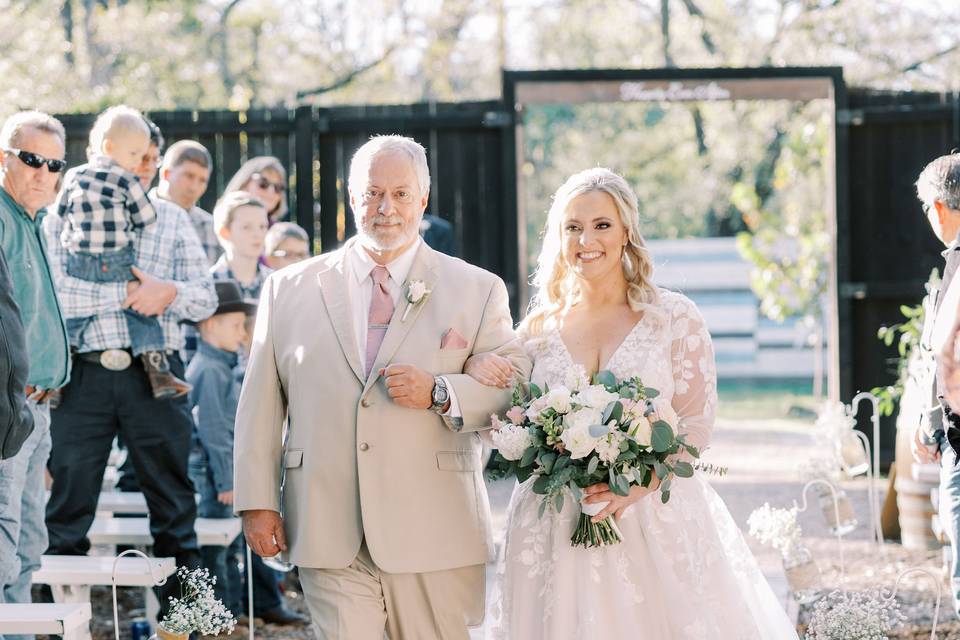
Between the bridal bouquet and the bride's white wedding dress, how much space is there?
188 millimetres

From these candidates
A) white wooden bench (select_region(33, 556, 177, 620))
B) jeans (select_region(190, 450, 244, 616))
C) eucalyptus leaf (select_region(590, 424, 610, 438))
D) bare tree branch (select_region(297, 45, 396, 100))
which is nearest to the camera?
eucalyptus leaf (select_region(590, 424, 610, 438))

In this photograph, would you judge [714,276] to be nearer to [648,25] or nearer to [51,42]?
[648,25]

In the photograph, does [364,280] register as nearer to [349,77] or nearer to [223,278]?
[223,278]

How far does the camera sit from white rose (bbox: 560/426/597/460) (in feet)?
13.0

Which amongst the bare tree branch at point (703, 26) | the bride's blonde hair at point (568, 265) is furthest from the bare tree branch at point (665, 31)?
the bride's blonde hair at point (568, 265)

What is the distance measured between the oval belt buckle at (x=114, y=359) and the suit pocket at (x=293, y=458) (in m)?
1.79

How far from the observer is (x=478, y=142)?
1079cm

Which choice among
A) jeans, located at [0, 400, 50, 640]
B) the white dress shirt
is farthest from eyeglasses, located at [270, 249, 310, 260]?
the white dress shirt

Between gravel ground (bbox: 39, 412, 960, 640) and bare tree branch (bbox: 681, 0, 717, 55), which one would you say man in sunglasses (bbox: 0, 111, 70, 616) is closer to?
gravel ground (bbox: 39, 412, 960, 640)

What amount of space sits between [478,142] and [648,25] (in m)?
20.7

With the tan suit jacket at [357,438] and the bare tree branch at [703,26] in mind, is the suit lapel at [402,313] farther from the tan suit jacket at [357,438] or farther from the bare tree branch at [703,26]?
the bare tree branch at [703,26]

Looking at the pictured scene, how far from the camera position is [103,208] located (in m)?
5.60

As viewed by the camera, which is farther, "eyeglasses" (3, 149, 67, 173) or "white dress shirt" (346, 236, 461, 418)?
"eyeglasses" (3, 149, 67, 173)

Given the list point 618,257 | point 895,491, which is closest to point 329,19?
point 895,491
